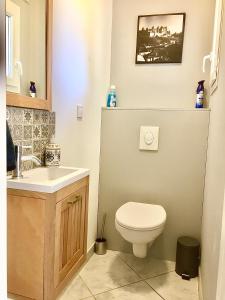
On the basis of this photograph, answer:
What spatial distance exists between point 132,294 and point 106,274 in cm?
28

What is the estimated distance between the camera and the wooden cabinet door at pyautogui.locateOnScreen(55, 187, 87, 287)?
137cm

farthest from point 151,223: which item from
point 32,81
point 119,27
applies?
point 119,27

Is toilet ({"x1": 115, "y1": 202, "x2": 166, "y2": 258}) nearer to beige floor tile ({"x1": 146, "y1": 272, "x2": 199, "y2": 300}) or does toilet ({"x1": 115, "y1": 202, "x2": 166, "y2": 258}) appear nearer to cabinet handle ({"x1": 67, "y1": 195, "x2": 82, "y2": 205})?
beige floor tile ({"x1": 146, "y1": 272, "x2": 199, "y2": 300})

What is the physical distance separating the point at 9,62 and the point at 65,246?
3.44 ft

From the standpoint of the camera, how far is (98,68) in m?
2.21

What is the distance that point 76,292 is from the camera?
5.63ft

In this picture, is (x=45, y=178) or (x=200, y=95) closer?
(x=45, y=178)

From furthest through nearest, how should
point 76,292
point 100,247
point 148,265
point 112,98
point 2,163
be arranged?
point 112,98, point 100,247, point 148,265, point 76,292, point 2,163

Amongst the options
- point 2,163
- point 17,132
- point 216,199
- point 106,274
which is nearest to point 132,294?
point 106,274

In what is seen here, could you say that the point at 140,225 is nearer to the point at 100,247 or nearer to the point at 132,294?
the point at 132,294

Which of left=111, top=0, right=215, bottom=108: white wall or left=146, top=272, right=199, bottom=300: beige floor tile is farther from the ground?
left=111, top=0, right=215, bottom=108: white wall

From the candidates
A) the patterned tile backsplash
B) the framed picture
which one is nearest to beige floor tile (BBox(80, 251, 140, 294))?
the patterned tile backsplash

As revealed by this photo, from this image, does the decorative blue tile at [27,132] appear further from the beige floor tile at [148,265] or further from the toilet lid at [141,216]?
the beige floor tile at [148,265]

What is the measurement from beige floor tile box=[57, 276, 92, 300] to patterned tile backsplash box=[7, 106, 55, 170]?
34.2 inches
